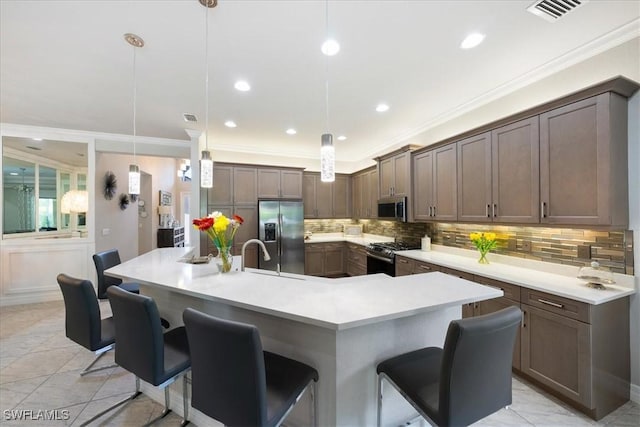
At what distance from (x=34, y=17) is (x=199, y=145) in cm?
300

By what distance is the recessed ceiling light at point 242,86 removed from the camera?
2.88 meters

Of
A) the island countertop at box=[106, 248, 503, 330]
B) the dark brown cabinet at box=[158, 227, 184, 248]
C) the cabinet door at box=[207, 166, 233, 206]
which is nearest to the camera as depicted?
the island countertop at box=[106, 248, 503, 330]

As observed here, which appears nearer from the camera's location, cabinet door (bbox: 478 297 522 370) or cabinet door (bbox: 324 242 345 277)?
cabinet door (bbox: 478 297 522 370)

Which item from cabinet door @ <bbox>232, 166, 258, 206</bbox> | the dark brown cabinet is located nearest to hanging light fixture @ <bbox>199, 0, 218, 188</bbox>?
cabinet door @ <bbox>232, 166, 258, 206</bbox>

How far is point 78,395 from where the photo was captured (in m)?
2.18

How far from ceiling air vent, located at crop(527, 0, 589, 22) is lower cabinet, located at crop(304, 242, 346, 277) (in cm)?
459

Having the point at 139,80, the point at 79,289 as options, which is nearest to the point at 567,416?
the point at 79,289

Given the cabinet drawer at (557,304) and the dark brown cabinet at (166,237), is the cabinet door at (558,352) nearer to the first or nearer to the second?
the cabinet drawer at (557,304)

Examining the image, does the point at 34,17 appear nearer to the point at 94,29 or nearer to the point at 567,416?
the point at 94,29

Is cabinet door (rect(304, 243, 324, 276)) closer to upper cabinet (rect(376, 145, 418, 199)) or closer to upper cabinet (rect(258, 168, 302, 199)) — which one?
upper cabinet (rect(258, 168, 302, 199))

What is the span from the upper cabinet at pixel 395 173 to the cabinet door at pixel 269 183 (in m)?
2.05

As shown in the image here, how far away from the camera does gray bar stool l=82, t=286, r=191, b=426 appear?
1.42 meters

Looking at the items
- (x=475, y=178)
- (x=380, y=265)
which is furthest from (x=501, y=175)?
(x=380, y=265)

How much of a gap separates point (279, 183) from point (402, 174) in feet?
7.98
